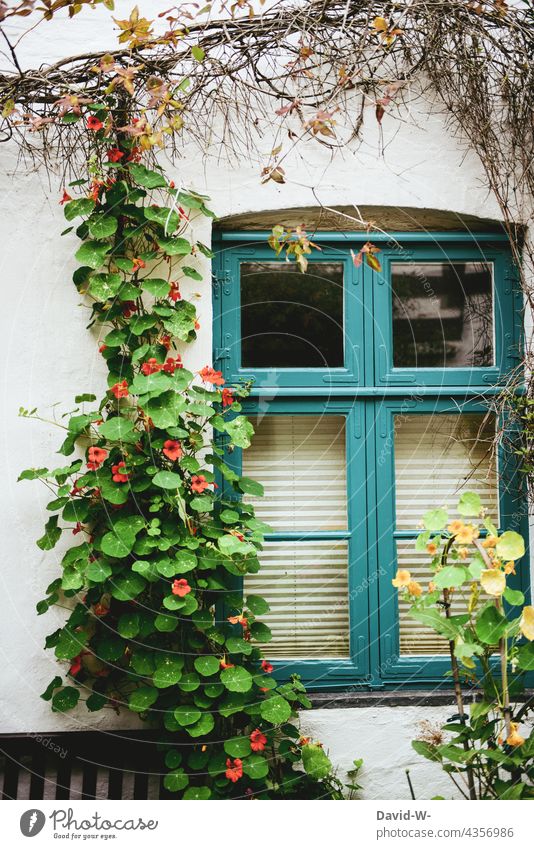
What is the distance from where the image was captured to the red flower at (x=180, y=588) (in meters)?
2.35

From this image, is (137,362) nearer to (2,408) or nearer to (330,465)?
(2,408)

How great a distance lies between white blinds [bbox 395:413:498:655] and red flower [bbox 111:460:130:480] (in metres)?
1.03

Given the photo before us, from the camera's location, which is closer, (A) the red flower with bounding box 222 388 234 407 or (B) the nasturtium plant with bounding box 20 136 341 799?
(B) the nasturtium plant with bounding box 20 136 341 799

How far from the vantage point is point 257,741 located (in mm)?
2451

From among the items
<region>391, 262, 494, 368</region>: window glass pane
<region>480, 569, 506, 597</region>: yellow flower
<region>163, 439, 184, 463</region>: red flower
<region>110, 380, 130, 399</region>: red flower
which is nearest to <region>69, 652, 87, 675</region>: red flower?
<region>163, 439, 184, 463</region>: red flower

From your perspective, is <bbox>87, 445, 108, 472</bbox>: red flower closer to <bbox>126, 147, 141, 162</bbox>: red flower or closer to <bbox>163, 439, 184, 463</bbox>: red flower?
<bbox>163, 439, 184, 463</bbox>: red flower

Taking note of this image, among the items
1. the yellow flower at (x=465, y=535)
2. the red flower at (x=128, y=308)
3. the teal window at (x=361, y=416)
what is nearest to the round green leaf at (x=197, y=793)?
the teal window at (x=361, y=416)

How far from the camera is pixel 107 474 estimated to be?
2.52 m

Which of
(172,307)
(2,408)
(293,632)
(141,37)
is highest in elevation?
(141,37)

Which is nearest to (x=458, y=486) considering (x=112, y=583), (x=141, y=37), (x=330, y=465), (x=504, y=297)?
(x=330, y=465)

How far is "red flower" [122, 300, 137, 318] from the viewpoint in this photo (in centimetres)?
266

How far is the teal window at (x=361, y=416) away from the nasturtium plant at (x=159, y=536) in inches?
7.7

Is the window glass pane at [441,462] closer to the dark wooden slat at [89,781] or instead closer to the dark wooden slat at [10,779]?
the dark wooden slat at [89,781]

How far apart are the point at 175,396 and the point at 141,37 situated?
1209mm
